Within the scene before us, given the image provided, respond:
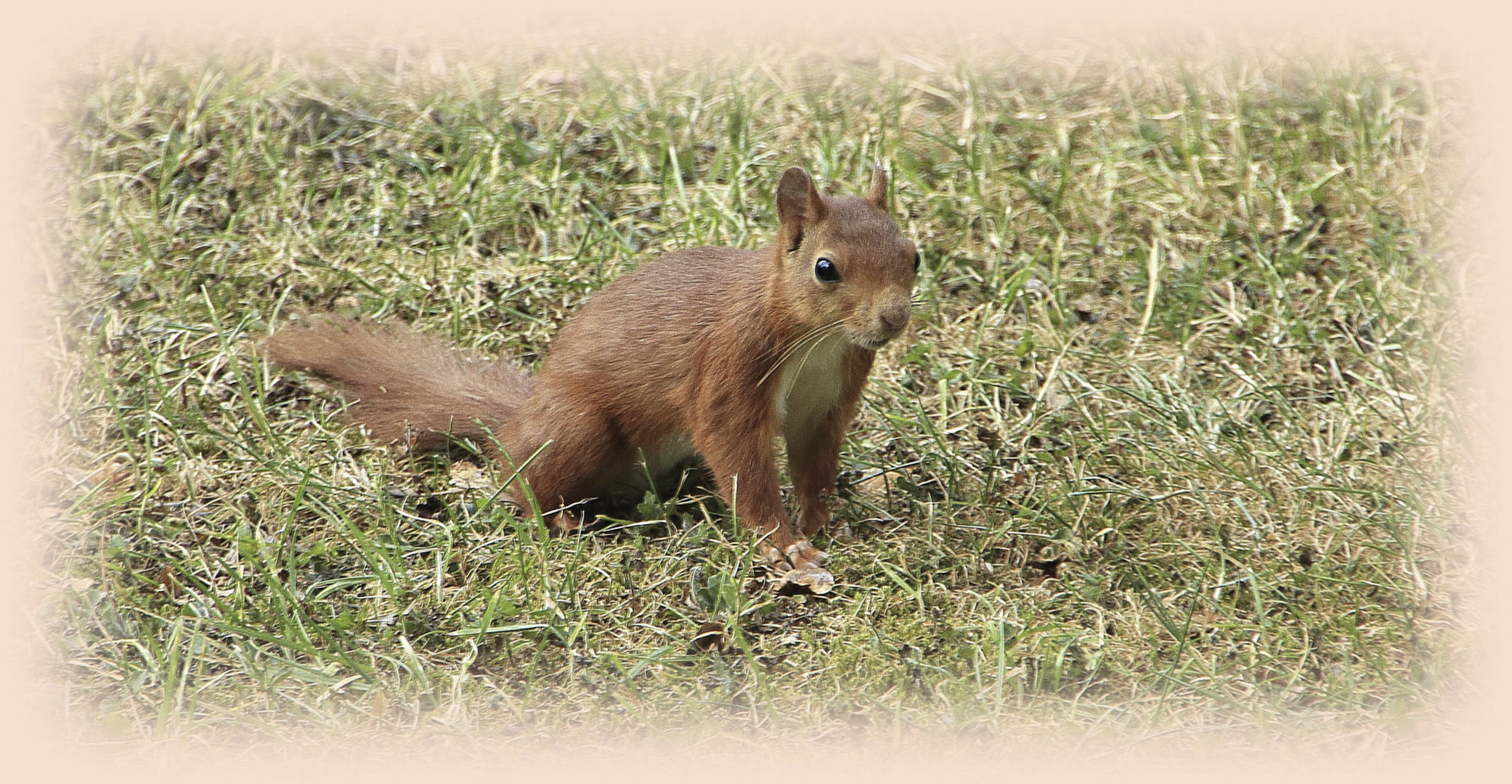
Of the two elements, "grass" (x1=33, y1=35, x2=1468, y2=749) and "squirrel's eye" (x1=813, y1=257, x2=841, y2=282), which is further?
"squirrel's eye" (x1=813, y1=257, x2=841, y2=282)

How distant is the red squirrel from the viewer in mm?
3779

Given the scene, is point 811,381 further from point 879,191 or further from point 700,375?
point 879,191

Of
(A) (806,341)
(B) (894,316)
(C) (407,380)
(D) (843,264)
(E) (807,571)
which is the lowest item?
(E) (807,571)

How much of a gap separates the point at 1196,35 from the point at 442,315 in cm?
365

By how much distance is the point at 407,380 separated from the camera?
14.9ft

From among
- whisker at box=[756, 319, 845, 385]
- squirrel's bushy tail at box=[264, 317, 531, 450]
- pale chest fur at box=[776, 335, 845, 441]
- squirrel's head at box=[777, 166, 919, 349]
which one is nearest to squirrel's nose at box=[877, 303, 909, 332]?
squirrel's head at box=[777, 166, 919, 349]

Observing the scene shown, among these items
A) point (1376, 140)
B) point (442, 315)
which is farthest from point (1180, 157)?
point (442, 315)

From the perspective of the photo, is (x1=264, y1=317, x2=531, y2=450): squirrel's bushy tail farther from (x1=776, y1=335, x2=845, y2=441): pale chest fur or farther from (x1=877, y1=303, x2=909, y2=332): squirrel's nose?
(x1=877, y1=303, x2=909, y2=332): squirrel's nose

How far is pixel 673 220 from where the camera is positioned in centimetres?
547

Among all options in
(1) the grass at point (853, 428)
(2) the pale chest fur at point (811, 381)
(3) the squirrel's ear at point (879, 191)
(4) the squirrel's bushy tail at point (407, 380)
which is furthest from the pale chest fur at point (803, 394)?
(4) the squirrel's bushy tail at point (407, 380)

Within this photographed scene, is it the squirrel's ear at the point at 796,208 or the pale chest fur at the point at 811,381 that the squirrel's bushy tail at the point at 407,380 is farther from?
the squirrel's ear at the point at 796,208

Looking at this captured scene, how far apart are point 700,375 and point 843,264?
606mm

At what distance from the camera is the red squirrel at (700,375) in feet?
12.4

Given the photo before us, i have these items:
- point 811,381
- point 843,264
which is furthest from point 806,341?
point 843,264
